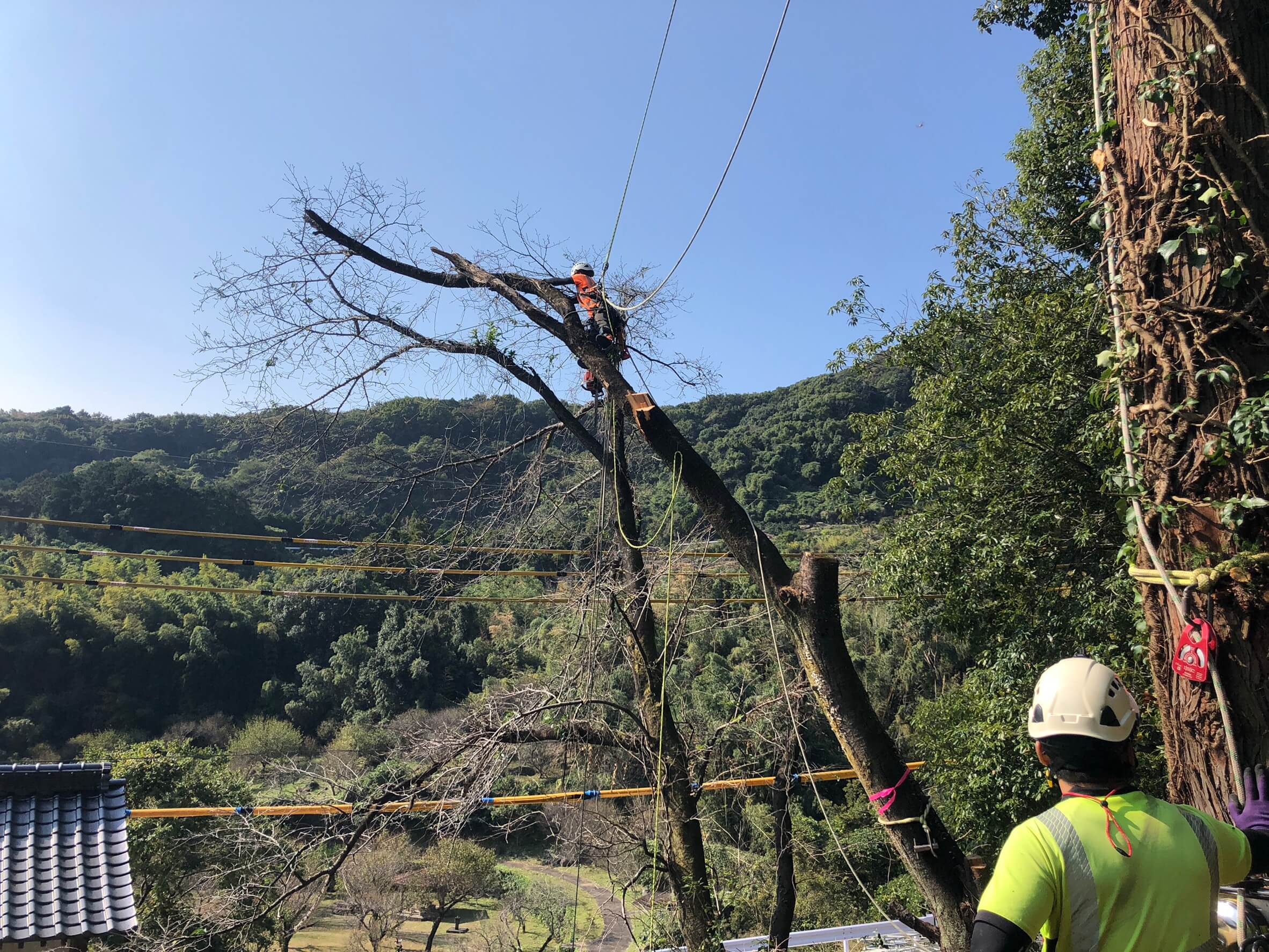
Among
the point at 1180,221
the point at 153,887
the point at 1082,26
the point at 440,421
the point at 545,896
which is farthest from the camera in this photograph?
the point at 545,896

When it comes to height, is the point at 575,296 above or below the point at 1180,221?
above

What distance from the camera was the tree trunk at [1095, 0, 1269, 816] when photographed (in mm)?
1985

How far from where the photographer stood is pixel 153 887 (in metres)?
11.9

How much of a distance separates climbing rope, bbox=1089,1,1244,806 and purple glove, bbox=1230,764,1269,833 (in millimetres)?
22

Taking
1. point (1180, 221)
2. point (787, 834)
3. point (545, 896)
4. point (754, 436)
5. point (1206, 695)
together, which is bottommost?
point (545, 896)

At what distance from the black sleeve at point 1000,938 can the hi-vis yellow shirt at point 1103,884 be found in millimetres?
15

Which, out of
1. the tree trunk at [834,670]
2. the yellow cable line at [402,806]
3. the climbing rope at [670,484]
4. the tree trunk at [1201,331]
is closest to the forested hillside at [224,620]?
the yellow cable line at [402,806]

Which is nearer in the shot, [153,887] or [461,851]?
[153,887]

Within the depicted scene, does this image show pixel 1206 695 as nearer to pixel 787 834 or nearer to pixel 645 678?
pixel 645 678

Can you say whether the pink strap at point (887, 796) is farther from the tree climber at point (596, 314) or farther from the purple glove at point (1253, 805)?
the tree climber at point (596, 314)

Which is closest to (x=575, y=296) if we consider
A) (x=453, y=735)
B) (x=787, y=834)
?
(x=453, y=735)

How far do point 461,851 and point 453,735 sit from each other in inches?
504

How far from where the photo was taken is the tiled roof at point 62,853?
6.79 m

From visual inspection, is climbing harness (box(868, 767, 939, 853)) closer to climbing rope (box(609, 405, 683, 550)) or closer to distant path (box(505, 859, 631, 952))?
climbing rope (box(609, 405, 683, 550))
